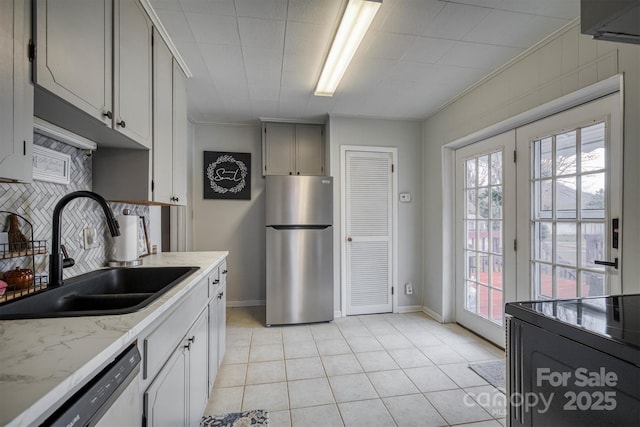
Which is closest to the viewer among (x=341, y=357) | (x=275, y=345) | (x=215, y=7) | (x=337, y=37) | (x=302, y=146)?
(x=215, y=7)

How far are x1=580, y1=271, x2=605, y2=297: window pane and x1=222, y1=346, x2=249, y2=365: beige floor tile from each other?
98.1 inches

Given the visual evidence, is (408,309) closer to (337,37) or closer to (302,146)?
(302,146)

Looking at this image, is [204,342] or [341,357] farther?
[341,357]

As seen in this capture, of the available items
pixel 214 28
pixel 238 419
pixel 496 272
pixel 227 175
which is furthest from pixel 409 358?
pixel 227 175

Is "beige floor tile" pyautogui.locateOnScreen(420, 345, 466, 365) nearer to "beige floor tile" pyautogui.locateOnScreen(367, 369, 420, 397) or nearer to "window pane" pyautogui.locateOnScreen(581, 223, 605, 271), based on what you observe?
"beige floor tile" pyautogui.locateOnScreen(367, 369, 420, 397)

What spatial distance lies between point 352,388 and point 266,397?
59 centimetres

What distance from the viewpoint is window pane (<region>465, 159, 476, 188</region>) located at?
2920 millimetres

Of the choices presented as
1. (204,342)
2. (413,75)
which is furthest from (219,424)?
(413,75)

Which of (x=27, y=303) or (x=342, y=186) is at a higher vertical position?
(x=342, y=186)

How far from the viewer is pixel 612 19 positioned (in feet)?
2.86

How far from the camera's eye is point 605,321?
34.7 inches

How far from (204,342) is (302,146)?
104 inches

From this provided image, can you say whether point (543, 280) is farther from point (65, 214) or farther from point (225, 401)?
point (65, 214)

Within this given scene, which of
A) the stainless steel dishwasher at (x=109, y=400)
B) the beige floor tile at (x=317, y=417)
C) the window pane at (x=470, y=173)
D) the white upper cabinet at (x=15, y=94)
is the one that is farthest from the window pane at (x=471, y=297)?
the white upper cabinet at (x=15, y=94)
